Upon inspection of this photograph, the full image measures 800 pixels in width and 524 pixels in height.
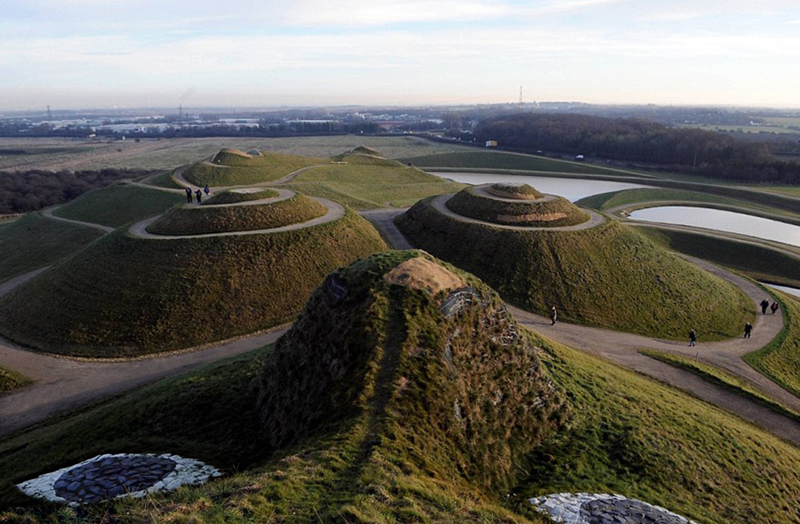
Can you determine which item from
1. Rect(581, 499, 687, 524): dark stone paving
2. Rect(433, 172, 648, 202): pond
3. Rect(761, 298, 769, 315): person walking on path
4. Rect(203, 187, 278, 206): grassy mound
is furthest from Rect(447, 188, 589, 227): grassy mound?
Rect(433, 172, 648, 202): pond

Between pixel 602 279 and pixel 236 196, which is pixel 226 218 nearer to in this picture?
pixel 236 196

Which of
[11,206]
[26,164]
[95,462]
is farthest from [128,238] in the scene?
[26,164]

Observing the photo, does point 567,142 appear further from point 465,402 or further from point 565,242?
point 465,402

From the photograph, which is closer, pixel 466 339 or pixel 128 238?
pixel 466 339

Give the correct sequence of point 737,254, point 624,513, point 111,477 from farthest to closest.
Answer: point 737,254 → point 624,513 → point 111,477

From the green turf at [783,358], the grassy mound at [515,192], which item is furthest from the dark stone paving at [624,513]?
the grassy mound at [515,192]

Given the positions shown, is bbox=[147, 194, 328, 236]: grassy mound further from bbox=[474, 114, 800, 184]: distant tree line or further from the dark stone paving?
bbox=[474, 114, 800, 184]: distant tree line

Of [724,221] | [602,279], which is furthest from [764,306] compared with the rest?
[724,221]

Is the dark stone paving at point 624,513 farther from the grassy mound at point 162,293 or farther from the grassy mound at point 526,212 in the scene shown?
the grassy mound at point 526,212
